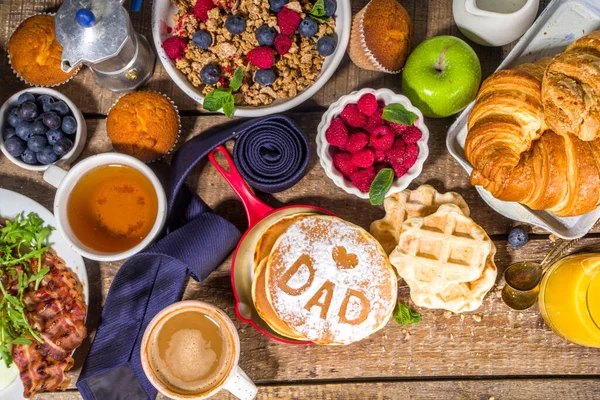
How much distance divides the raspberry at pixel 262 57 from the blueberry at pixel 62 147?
0.50 metres

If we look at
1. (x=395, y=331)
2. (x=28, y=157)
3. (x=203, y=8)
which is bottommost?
(x=395, y=331)

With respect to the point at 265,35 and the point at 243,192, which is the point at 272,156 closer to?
the point at 243,192

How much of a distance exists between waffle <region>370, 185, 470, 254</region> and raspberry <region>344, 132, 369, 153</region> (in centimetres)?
21

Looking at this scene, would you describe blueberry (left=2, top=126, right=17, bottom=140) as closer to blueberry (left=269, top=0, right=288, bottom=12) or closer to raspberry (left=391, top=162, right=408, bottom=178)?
blueberry (left=269, top=0, right=288, bottom=12)

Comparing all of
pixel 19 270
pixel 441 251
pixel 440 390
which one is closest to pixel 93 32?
pixel 19 270

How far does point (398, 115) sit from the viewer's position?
4.34ft

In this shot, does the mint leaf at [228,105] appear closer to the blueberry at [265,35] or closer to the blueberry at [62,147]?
the blueberry at [265,35]

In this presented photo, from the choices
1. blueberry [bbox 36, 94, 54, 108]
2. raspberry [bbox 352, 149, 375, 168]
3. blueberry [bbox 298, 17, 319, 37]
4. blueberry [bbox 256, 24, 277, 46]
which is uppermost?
blueberry [bbox 298, 17, 319, 37]

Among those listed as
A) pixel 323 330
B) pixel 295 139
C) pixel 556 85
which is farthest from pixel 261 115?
pixel 556 85

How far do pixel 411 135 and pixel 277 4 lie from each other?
0.45 m

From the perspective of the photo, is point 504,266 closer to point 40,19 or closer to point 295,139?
point 295,139

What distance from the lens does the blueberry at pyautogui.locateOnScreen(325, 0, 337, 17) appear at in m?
1.40

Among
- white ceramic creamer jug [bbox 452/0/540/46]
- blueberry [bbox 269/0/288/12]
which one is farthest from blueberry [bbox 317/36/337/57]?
white ceramic creamer jug [bbox 452/0/540/46]

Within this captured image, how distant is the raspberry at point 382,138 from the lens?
53.4 inches
